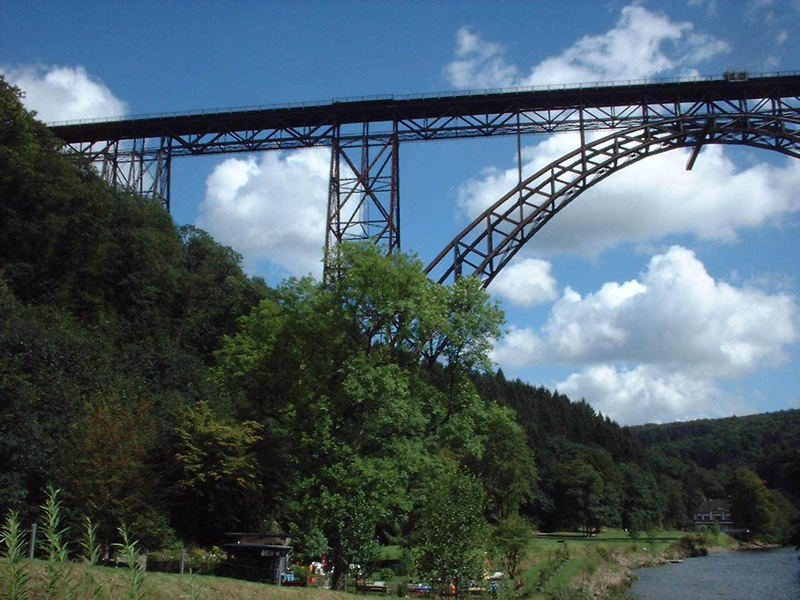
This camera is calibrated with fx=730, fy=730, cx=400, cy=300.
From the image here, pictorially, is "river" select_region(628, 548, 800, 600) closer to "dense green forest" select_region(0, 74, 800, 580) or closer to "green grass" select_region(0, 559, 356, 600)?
"dense green forest" select_region(0, 74, 800, 580)

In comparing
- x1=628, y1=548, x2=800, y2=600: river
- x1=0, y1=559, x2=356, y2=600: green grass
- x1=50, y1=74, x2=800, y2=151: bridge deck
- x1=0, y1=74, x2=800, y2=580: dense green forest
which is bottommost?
x1=628, y1=548, x2=800, y2=600: river

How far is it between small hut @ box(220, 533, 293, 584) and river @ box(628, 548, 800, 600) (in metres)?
23.7

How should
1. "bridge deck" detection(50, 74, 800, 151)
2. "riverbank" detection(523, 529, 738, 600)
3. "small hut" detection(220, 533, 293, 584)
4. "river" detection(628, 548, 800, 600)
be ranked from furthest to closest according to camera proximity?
"river" detection(628, 548, 800, 600), "riverbank" detection(523, 529, 738, 600), "bridge deck" detection(50, 74, 800, 151), "small hut" detection(220, 533, 293, 584)

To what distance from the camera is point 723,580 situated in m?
51.4

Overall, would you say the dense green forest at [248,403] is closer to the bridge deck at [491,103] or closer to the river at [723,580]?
the bridge deck at [491,103]

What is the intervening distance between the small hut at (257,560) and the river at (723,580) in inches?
932

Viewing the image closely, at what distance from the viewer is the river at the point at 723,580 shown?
43.1 m

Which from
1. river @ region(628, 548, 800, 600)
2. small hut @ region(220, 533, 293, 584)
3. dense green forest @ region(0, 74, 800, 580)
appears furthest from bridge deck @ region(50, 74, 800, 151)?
river @ region(628, 548, 800, 600)

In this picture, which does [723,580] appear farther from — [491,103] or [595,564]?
[491,103]

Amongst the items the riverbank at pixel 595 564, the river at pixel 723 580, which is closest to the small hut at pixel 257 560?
the riverbank at pixel 595 564

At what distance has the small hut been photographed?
23281 mm

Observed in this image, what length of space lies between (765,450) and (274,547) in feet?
640

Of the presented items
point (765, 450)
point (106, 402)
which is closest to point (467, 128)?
point (106, 402)

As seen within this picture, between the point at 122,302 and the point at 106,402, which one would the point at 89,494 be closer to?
the point at 106,402
